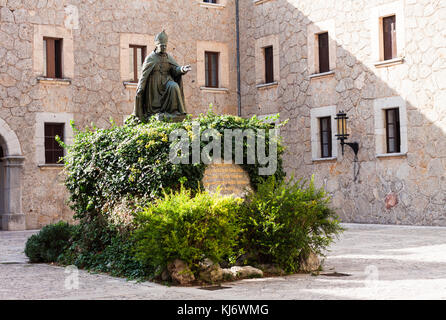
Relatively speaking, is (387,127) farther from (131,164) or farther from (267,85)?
(131,164)

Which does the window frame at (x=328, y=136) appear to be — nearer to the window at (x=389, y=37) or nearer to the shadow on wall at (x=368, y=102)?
the shadow on wall at (x=368, y=102)

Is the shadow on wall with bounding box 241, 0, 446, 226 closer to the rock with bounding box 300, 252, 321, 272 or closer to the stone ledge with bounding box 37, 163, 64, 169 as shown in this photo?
the stone ledge with bounding box 37, 163, 64, 169

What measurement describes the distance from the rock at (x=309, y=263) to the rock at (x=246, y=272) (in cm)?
74

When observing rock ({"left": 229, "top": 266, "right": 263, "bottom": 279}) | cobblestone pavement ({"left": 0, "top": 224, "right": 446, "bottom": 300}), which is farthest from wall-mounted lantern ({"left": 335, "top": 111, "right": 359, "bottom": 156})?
rock ({"left": 229, "top": 266, "right": 263, "bottom": 279})

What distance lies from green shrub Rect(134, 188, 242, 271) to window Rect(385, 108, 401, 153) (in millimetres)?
12051

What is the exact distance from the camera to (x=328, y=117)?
2214 cm

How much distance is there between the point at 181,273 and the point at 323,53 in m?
15.1

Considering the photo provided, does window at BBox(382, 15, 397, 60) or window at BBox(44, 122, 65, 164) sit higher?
window at BBox(382, 15, 397, 60)

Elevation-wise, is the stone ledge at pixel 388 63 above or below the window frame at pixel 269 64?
below

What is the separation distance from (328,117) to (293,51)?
8.80 ft

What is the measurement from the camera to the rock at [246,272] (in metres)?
9.02

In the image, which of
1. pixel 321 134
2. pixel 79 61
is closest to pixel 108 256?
pixel 79 61

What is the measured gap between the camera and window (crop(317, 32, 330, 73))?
2220 cm

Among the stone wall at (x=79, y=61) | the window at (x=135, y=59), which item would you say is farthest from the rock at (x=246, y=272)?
the window at (x=135, y=59)
